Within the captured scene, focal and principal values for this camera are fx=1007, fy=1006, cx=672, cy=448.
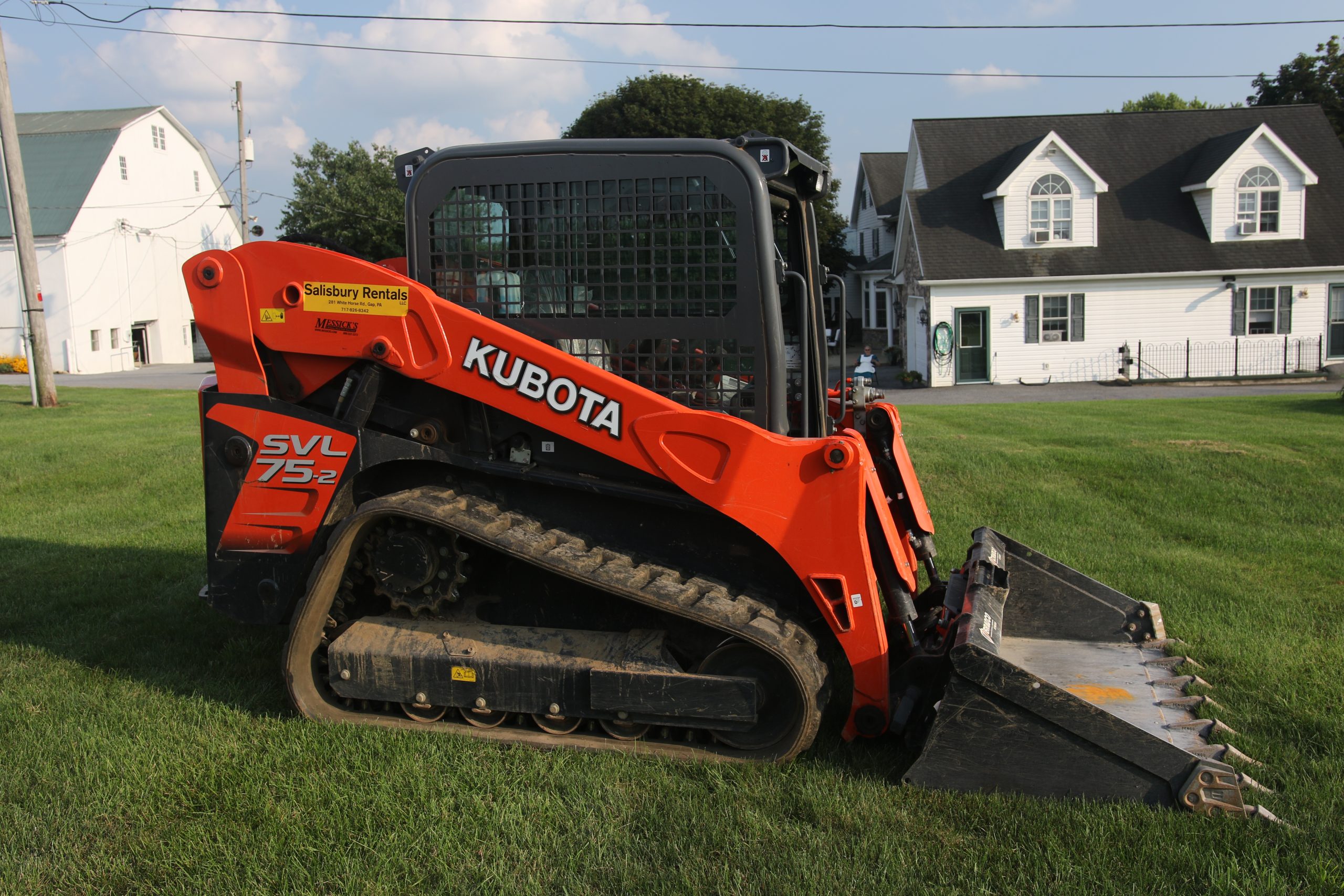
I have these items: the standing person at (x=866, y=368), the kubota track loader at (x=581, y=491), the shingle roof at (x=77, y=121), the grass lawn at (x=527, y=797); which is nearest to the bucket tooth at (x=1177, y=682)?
the kubota track loader at (x=581, y=491)

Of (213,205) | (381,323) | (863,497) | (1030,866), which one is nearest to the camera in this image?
(1030,866)

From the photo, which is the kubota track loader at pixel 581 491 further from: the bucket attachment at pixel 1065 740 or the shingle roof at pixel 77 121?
the shingle roof at pixel 77 121

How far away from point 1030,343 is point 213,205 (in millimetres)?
38940

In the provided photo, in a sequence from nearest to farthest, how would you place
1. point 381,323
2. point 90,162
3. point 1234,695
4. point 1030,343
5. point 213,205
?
point 381,323 → point 1234,695 → point 1030,343 → point 90,162 → point 213,205

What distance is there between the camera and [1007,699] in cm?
382

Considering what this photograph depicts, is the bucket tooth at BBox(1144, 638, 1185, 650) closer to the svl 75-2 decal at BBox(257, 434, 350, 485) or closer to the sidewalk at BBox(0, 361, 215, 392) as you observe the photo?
the svl 75-2 decal at BBox(257, 434, 350, 485)

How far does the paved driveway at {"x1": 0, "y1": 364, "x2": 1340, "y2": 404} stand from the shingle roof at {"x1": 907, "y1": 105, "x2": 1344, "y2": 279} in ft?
10.7

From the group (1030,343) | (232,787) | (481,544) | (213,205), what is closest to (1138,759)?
(481,544)

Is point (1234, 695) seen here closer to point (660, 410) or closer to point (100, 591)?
point (660, 410)

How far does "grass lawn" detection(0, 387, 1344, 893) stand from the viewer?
339 centimetres

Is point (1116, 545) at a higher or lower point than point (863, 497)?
lower

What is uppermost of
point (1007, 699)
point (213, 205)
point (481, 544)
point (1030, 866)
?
point (213, 205)

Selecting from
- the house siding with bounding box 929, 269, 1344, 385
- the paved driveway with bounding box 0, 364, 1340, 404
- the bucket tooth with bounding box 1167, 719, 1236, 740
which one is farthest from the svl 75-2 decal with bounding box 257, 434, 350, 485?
the house siding with bounding box 929, 269, 1344, 385

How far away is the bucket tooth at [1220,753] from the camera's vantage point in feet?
12.6
